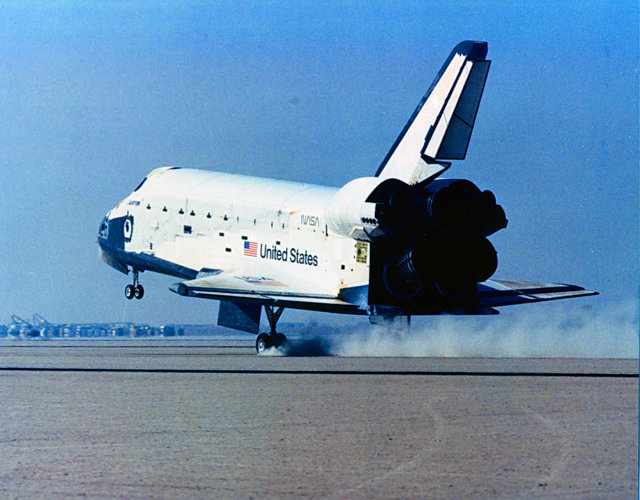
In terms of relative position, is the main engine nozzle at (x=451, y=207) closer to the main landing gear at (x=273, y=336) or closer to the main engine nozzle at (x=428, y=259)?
the main engine nozzle at (x=428, y=259)

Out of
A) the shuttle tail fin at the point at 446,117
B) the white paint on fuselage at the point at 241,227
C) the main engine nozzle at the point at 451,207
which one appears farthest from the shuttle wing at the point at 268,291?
the main engine nozzle at the point at 451,207

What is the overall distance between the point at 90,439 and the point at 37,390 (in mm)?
7041

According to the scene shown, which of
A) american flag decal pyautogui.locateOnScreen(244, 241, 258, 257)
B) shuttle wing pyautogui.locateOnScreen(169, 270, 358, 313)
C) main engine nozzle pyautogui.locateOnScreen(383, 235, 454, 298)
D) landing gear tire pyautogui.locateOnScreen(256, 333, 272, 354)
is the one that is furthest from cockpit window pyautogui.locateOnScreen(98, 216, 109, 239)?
main engine nozzle pyautogui.locateOnScreen(383, 235, 454, 298)

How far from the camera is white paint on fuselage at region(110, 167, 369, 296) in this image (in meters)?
32.7

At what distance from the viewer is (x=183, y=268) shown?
123 feet

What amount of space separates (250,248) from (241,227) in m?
0.85

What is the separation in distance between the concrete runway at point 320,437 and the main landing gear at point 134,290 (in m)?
19.2

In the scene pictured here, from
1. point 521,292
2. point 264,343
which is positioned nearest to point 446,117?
point 521,292

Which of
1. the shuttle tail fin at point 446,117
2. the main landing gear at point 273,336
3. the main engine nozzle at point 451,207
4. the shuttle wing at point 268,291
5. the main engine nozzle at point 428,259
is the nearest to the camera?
the main engine nozzle at point 451,207

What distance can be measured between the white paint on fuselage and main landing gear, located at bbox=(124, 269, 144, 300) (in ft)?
4.25

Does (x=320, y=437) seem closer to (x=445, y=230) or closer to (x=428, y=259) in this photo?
(x=445, y=230)

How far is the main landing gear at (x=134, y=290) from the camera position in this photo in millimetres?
41000

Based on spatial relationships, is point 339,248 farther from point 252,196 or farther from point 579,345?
point 579,345

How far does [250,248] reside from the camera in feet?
116
